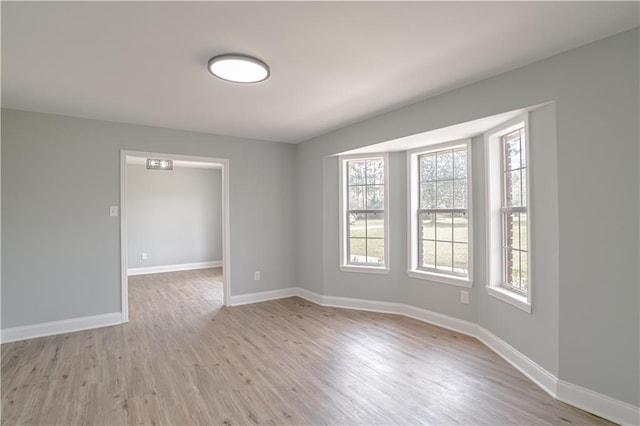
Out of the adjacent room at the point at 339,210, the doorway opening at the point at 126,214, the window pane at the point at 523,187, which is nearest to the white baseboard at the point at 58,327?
the adjacent room at the point at 339,210

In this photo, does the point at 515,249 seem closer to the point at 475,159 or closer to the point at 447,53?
the point at 475,159

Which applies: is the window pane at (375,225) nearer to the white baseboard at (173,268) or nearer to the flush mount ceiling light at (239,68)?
the flush mount ceiling light at (239,68)

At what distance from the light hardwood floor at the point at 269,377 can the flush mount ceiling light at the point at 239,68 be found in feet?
8.17

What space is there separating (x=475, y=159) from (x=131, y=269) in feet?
23.7

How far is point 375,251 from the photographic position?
4480 mm

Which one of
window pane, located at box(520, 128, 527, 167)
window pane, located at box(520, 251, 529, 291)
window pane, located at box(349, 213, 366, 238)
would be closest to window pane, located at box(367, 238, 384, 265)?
window pane, located at box(349, 213, 366, 238)

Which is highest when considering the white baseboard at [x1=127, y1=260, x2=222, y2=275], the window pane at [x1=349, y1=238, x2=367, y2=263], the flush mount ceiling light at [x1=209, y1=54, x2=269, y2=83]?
the flush mount ceiling light at [x1=209, y1=54, x2=269, y2=83]

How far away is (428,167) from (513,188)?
3.71 feet

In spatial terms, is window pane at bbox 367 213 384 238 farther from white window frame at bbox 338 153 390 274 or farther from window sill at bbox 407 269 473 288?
window sill at bbox 407 269 473 288

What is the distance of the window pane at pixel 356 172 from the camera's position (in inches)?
181

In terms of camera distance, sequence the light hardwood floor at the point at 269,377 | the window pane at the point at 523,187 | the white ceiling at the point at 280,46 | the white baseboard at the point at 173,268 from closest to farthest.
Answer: the white ceiling at the point at 280,46 → the light hardwood floor at the point at 269,377 → the window pane at the point at 523,187 → the white baseboard at the point at 173,268

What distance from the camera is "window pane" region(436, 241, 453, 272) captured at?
3754 millimetres

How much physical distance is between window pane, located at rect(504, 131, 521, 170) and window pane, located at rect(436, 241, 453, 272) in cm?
114

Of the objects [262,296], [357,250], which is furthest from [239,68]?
[262,296]
